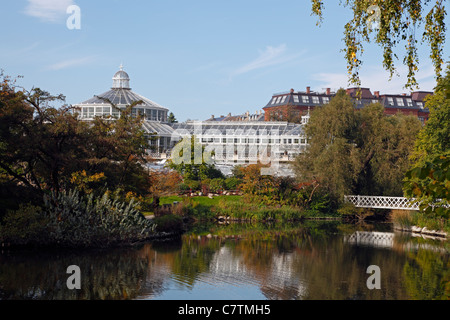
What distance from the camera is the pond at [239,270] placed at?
43.5 ft

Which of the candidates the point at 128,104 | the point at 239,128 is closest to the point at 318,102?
the point at 239,128

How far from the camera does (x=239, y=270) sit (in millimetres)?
16719

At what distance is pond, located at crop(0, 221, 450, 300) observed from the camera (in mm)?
13250

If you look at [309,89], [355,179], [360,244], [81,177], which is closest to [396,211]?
[355,179]

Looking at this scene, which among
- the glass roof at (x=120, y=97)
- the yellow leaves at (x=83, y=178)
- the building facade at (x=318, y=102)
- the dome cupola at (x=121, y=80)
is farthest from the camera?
the building facade at (x=318, y=102)

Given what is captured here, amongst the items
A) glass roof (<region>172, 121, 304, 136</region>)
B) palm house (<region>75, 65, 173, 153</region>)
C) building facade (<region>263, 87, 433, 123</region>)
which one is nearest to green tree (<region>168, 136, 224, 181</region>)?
palm house (<region>75, 65, 173, 153</region>)

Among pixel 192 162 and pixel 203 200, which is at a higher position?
pixel 192 162

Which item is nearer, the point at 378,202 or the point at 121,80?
the point at 378,202

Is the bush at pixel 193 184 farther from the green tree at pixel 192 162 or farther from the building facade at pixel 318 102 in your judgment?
the building facade at pixel 318 102

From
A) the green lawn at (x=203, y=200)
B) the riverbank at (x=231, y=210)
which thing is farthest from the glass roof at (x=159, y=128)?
the riverbank at (x=231, y=210)

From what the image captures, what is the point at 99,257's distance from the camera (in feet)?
57.9

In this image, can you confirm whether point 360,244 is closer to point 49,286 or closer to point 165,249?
point 165,249

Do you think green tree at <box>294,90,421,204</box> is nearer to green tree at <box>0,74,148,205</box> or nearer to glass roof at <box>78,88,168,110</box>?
green tree at <box>0,74,148,205</box>

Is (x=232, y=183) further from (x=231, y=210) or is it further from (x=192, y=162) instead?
(x=231, y=210)
